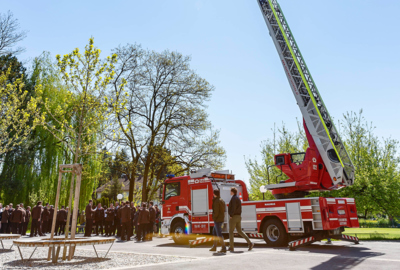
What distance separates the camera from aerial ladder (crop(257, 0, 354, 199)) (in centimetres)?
1241

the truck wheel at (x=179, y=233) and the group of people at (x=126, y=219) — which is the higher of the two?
the group of people at (x=126, y=219)

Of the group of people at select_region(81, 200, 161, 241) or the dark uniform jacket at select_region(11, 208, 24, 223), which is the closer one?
the group of people at select_region(81, 200, 161, 241)

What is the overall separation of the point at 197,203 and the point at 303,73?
6.65 metres

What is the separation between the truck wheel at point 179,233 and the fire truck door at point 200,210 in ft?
1.76

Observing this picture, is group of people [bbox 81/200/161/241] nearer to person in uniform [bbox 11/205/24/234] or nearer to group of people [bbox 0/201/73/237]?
group of people [bbox 0/201/73/237]

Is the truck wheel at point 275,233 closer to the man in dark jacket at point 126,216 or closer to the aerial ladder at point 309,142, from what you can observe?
the aerial ladder at point 309,142

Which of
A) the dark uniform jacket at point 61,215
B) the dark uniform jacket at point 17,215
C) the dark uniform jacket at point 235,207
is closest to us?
the dark uniform jacket at point 235,207

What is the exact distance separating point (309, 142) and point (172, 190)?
623 cm

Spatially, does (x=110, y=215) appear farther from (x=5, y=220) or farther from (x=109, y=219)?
(x=5, y=220)

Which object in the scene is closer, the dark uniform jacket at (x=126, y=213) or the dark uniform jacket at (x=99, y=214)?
the dark uniform jacket at (x=126, y=213)

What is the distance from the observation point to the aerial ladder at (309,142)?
40.7 feet

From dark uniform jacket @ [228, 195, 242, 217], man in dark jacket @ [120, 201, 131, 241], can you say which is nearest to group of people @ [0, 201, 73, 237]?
man in dark jacket @ [120, 201, 131, 241]

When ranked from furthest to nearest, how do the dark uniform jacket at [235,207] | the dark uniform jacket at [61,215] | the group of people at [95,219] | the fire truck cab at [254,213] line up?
1. the dark uniform jacket at [61,215]
2. the group of people at [95,219]
3. the fire truck cab at [254,213]
4. the dark uniform jacket at [235,207]

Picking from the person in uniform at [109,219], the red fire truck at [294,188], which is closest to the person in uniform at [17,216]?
the person in uniform at [109,219]
